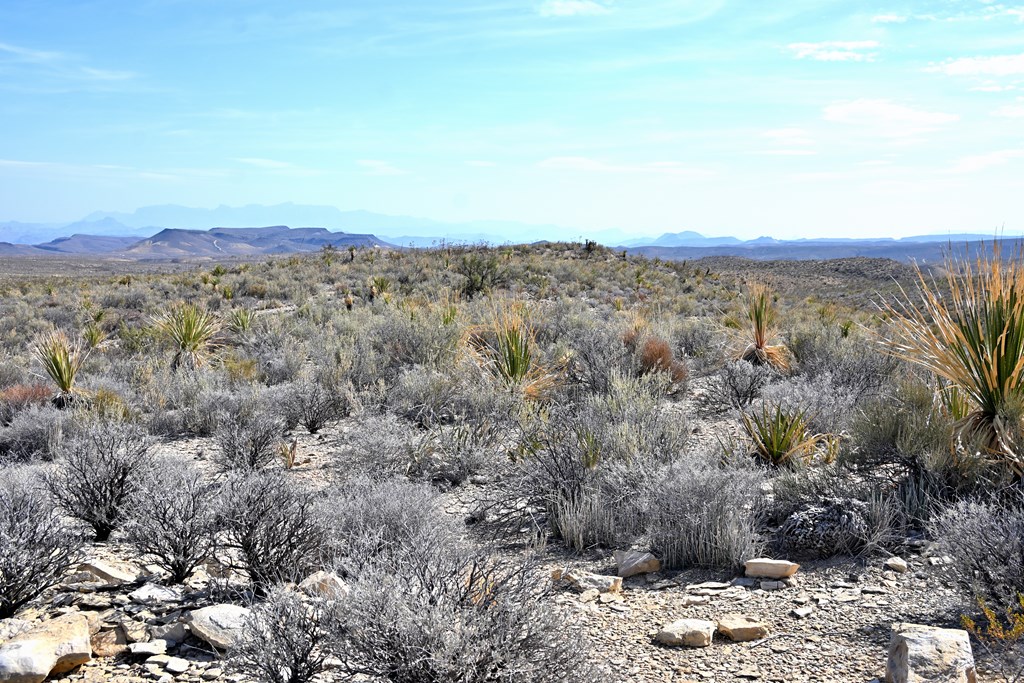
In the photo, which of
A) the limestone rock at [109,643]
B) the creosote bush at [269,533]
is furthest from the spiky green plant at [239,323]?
the limestone rock at [109,643]

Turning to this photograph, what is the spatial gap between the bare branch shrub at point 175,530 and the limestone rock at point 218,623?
0.66 m

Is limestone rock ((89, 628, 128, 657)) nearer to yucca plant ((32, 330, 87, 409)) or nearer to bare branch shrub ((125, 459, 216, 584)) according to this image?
bare branch shrub ((125, 459, 216, 584))

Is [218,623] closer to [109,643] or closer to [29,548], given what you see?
[109,643]

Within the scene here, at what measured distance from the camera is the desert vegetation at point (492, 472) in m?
2.92

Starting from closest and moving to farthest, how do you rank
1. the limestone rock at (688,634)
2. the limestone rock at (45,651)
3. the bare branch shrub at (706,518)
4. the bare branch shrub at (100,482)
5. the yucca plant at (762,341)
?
the limestone rock at (45,651) → the limestone rock at (688,634) → the bare branch shrub at (706,518) → the bare branch shrub at (100,482) → the yucca plant at (762,341)

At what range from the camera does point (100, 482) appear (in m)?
4.95

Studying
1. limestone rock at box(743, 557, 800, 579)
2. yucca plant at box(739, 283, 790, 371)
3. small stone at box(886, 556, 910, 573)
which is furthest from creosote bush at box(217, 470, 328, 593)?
yucca plant at box(739, 283, 790, 371)

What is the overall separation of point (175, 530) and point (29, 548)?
0.70m

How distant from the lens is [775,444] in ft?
19.1

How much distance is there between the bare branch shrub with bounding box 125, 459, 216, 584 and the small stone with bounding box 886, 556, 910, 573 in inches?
152

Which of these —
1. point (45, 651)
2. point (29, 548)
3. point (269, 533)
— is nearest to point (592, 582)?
point (269, 533)

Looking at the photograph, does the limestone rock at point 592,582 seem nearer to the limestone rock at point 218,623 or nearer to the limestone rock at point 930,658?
the limestone rock at point 930,658

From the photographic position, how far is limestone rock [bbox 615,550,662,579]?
4.33 meters

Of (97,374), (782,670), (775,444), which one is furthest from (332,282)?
(782,670)
